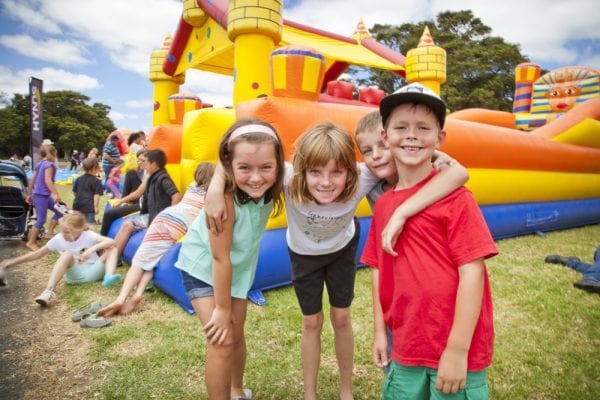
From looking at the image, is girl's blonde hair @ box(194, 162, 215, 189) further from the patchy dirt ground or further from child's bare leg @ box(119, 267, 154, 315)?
the patchy dirt ground

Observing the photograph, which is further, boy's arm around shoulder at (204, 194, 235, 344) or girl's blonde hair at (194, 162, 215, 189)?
girl's blonde hair at (194, 162, 215, 189)

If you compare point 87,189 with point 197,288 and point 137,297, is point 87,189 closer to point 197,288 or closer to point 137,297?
point 137,297

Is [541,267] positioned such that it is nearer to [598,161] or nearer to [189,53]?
[598,161]

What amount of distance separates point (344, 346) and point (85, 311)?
2.16 metres

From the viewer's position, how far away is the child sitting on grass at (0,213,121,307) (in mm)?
3342

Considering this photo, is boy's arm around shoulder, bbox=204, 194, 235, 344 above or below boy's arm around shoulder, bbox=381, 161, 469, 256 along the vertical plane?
below

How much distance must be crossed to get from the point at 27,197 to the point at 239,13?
4.01 meters

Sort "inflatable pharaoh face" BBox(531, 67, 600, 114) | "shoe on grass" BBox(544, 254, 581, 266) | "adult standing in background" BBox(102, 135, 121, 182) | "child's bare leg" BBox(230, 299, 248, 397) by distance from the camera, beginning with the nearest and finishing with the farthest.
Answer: "child's bare leg" BBox(230, 299, 248, 397) < "shoe on grass" BBox(544, 254, 581, 266) < "inflatable pharaoh face" BBox(531, 67, 600, 114) < "adult standing in background" BBox(102, 135, 121, 182)

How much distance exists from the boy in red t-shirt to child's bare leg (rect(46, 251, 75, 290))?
309cm

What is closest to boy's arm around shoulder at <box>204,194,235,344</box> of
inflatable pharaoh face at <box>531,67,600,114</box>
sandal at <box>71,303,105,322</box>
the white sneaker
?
sandal at <box>71,303,105,322</box>

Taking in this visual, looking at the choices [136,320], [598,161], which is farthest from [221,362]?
[598,161]

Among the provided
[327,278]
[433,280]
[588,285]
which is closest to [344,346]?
[327,278]

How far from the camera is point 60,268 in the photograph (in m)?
3.26

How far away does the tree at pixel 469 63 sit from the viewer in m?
22.4
